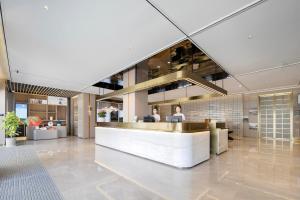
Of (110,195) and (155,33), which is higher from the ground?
(155,33)

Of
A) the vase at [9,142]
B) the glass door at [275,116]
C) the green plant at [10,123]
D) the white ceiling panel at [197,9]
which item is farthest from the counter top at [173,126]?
the glass door at [275,116]

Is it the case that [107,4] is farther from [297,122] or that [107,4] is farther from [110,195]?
[297,122]

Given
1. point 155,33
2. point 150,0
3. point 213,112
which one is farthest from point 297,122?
point 150,0

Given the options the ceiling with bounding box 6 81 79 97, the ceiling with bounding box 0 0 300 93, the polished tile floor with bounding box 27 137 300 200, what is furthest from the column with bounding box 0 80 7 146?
the polished tile floor with bounding box 27 137 300 200

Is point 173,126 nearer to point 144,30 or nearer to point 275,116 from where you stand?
point 144,30

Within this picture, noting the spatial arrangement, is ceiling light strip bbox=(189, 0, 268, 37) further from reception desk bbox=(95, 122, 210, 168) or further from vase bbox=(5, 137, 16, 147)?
vase bbox=(5, 137, 16, 147)

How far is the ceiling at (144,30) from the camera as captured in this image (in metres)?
2.55

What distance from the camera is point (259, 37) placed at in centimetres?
344

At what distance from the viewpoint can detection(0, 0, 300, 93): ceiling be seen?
255cm

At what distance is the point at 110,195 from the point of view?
104 inches

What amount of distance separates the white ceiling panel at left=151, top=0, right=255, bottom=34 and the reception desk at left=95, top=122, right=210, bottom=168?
7.87 feet

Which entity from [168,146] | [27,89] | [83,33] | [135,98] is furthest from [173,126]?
[27,89]

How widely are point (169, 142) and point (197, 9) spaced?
318cm

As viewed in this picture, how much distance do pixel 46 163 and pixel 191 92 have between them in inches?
316
